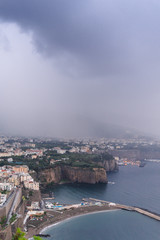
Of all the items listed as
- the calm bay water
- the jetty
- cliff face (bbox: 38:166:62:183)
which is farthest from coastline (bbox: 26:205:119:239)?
cliff face (bbox: 38:166:62:183)

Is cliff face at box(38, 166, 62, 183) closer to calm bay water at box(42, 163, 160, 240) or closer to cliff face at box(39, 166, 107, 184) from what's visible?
cliff face at box(39, 166, 107, 184)

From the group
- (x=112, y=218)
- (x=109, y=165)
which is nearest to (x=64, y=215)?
(x=112, y=218)

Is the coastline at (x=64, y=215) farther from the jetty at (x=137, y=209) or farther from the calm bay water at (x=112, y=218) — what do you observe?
the jetty at (x=137, y=209)

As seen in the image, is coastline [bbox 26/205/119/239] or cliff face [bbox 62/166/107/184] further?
cliff face [bbox 62/166/107/184]

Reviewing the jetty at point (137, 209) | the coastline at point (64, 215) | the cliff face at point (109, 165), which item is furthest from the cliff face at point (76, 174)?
the coastline at point (64, 215)

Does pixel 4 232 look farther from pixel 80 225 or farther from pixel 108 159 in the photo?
pixel 108 159

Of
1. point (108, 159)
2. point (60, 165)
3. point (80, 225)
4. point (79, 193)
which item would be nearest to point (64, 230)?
point (80, 225)

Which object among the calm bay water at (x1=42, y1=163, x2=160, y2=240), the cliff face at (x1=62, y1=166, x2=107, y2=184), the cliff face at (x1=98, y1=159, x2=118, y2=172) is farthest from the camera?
the cliff face at (x1=98, y1=159, x2=118, y2=172)
